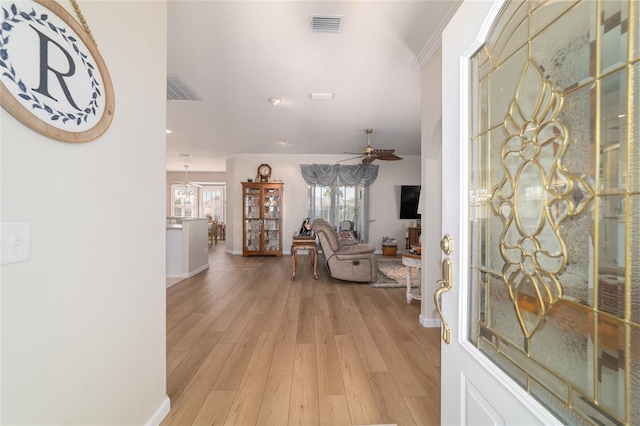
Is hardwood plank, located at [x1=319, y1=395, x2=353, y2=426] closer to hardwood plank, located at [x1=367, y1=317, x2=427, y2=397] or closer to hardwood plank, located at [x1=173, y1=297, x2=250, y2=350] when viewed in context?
hardwood plank, located at [x1=367, y1=317, x2=427, y2=397]

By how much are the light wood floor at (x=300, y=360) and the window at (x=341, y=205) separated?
11.6ft

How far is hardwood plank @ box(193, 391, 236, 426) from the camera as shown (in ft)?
4.61

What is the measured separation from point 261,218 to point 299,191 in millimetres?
1249

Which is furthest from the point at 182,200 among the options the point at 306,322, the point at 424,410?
the point at 424,410

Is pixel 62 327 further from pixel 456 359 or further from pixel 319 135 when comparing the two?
pixel 319 135

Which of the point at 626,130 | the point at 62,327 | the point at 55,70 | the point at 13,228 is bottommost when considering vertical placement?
the point at 62,327

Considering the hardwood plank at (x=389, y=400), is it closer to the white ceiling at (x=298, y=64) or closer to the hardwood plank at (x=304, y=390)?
the hardwood plank at (x=304, y=390)

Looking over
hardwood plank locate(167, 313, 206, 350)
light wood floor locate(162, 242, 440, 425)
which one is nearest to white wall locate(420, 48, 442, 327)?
light wood floor locate(162, 242, 440, 425)

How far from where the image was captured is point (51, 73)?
811 millimetres

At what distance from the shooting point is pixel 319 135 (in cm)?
516

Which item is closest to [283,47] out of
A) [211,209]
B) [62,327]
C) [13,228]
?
[13,228]

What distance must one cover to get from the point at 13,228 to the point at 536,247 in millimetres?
1446

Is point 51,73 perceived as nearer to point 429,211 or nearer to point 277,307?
point 429,211

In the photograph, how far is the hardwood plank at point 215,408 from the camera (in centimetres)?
140
